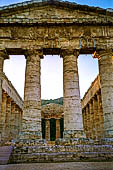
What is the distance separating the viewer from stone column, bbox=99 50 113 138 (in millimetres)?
12880

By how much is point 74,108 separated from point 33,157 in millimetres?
4665

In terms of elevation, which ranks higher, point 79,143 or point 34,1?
point 34,1

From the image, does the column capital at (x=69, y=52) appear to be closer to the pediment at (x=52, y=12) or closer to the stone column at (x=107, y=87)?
the stone column at (x=107, y=87)

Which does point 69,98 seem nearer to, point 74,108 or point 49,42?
point 74,108

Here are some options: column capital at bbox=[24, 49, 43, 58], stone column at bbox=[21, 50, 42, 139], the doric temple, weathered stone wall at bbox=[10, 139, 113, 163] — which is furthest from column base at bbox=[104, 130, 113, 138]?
column capital at bbox=[24, 49, 43, 58]

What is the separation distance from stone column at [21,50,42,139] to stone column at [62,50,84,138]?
6.56 feet

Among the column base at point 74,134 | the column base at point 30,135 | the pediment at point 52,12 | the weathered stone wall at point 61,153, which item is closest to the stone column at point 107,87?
the column base at point 74,134

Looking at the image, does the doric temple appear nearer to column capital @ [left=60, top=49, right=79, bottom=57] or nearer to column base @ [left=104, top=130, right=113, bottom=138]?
column capital @ [left=60, top=49, right=79, bottom=57]

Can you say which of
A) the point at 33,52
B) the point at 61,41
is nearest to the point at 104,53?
the point at 61,41

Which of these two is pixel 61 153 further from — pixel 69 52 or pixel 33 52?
pixel 33 52

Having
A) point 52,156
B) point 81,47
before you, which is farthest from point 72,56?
point 52,156

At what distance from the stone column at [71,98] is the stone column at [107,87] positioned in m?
1.90

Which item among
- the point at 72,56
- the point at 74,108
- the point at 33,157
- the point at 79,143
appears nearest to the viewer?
the point at 33,157

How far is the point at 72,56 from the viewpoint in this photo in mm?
14359
